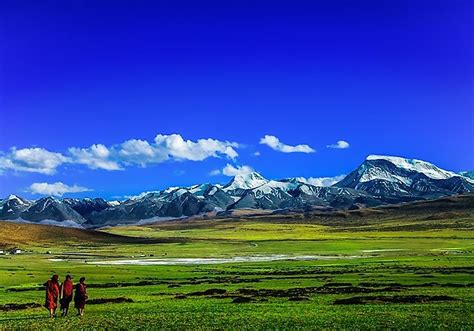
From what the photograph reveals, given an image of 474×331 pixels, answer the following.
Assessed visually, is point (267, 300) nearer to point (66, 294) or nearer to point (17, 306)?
point (66, 294)

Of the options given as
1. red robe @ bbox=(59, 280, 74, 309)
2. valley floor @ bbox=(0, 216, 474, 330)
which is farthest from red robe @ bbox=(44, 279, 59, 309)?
valley floor @ bbox=(0, 216, 474, 330)

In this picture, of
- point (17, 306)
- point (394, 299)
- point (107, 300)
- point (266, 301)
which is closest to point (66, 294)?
point (17, 306)

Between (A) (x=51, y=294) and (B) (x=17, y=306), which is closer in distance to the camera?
(A) (x=51, y=294)

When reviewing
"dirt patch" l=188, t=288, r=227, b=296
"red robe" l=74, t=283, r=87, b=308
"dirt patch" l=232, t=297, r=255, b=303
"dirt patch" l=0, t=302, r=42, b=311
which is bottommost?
"dirt patch" l=188, t=288, r=227, b=296

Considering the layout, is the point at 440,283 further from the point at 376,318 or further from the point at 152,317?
the point at 152,317

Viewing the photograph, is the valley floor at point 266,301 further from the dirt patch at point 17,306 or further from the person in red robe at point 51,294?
the person in red robe at point 51,294

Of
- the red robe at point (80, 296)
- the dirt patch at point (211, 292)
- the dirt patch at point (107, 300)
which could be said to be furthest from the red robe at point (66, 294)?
the dirt patch at point (211, 292)

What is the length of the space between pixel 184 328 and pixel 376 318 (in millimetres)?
13180

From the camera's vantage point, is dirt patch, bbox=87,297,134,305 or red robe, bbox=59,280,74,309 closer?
red robe, bbox=59,280,74,309

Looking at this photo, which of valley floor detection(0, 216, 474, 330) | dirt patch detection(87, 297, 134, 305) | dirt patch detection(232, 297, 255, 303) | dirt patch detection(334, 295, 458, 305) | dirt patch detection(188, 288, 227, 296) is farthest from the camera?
dirt patch detection(188, 288, 227, 296)

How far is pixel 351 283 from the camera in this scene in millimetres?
70375

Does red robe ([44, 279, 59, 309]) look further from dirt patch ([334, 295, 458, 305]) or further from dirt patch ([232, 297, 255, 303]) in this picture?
dirt patch ([334, 295, 458, 305])

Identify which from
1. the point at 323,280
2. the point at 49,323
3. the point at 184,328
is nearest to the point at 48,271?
the point at 323,280

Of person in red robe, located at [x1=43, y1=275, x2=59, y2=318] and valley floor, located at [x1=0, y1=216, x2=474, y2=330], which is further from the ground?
person in red robe, located at [x1=43, y1=275, x2=59, y2=318]
